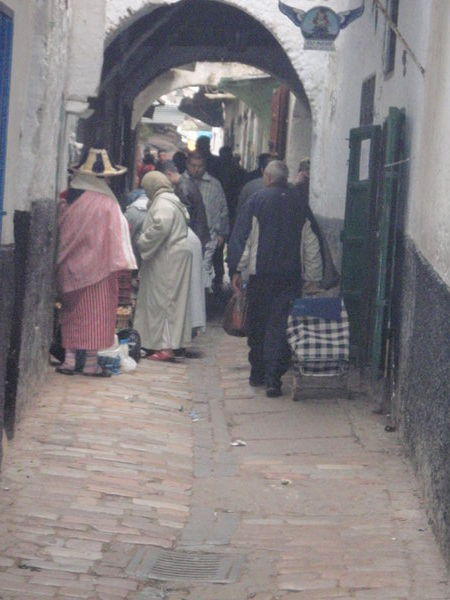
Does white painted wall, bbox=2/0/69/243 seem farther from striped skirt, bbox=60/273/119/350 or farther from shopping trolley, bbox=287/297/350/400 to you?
shopping trolley, bbox=287/297/350/400

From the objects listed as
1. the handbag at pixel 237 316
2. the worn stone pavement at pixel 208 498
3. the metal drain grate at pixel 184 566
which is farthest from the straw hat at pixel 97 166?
the metal drain grate at pixel 184 566

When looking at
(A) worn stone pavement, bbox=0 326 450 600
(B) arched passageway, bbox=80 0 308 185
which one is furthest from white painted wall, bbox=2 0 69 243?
(B) arched passageway, bbox=80 0 308 185

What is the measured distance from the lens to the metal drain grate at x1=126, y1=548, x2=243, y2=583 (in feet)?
18.4

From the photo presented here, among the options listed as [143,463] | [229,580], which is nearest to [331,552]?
[229,580]

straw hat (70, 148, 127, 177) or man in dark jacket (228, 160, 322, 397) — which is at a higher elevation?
straw hat (70, 148, 127, 177)

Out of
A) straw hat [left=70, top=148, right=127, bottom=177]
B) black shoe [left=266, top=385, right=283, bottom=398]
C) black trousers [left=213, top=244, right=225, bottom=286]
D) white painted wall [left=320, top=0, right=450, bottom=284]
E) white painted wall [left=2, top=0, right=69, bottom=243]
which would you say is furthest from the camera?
black trousers [left=213, top=244, right=225, bottom=286]

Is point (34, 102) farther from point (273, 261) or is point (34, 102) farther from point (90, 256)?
point (273, 261)

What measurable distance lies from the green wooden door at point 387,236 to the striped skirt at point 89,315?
2.07 m

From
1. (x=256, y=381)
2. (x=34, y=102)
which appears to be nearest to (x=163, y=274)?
(x=256, y=381)

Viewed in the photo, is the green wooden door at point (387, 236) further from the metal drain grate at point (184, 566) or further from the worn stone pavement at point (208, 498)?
the metal drain grate at point (184, 566)

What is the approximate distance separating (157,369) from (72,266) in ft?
5.47

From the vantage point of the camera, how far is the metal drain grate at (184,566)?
5.59 meters

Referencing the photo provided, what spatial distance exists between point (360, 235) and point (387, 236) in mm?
1510

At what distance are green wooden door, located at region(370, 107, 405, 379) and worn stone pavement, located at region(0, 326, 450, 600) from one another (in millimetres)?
596
